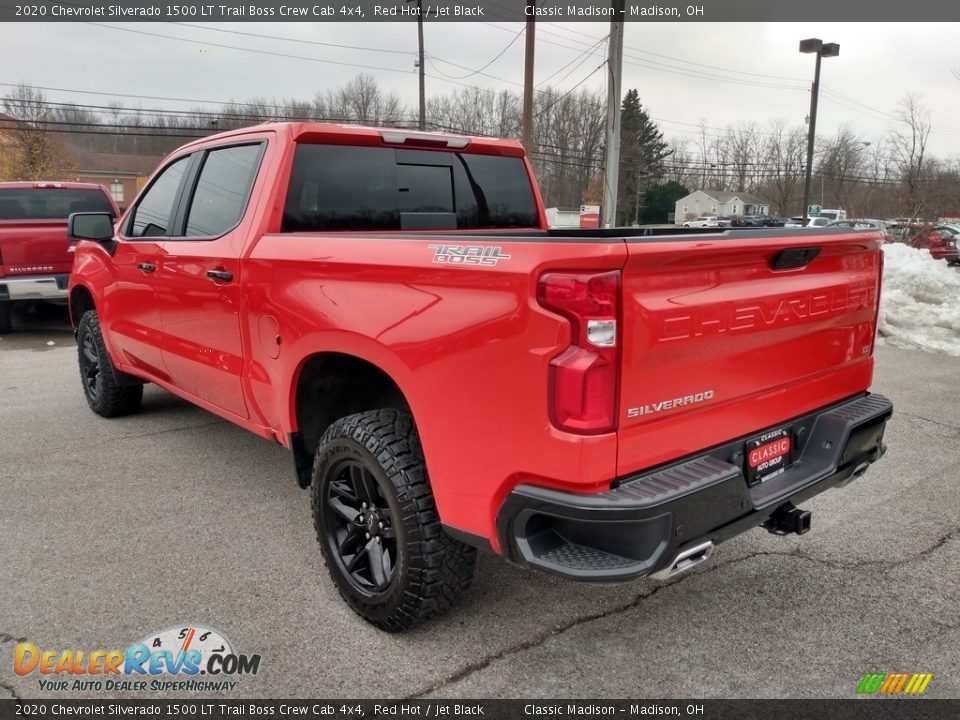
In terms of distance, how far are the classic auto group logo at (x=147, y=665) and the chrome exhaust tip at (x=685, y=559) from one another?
151 centimetres

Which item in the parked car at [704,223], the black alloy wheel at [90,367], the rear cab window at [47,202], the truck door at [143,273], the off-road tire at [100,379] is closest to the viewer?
the parked car at [704,223]

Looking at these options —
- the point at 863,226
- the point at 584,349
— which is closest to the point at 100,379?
the point at 584,349

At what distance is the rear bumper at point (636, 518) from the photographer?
2.09 metres

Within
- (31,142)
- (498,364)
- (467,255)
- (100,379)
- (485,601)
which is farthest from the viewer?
(31,142)

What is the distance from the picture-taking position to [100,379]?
18.5 ft

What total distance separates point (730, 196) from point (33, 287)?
92.3 m

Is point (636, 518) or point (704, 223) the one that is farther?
point (704, 223)

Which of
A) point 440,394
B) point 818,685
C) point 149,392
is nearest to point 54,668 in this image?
point 440,394

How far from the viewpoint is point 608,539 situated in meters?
2.14

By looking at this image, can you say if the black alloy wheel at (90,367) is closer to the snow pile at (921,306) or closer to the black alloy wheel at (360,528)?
the black alloy wheel at (360,528)

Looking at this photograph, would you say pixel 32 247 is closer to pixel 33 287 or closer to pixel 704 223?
pixel 33 287

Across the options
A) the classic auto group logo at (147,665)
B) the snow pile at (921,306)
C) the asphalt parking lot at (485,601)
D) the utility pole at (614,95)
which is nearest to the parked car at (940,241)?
the snow pile at (921,306)

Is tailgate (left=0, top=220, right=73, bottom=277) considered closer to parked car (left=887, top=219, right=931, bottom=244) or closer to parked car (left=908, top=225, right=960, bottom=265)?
parked car (left=887, top=219, right=931, bottom=244)

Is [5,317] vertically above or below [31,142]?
below
